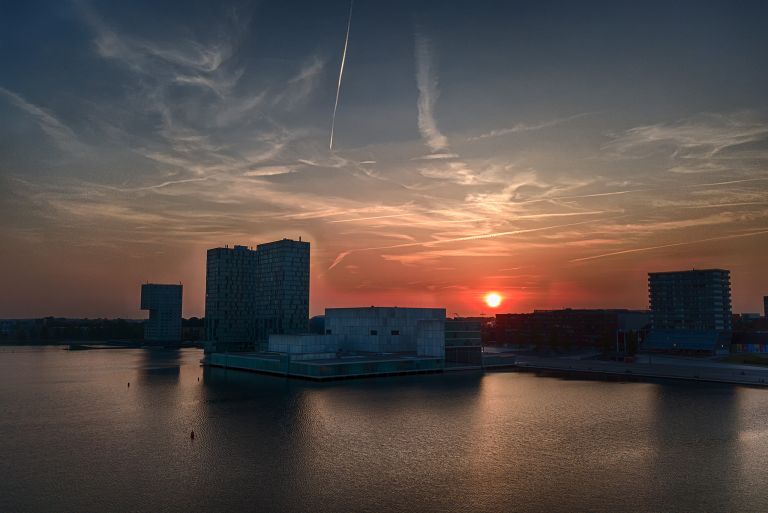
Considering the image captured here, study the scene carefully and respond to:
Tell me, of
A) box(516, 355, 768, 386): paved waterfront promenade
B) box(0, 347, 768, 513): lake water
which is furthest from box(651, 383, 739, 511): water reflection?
box(516, 355, 768, 386): paved waterfront promenade

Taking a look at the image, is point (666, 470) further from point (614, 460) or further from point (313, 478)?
point (313, 478)

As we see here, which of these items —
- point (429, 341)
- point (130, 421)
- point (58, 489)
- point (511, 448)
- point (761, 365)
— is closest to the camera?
point (58, 489)

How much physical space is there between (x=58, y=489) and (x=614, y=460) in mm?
59920

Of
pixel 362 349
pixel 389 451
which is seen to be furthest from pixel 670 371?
pixel 389 451

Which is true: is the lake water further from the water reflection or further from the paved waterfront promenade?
the paved waterfront promenade

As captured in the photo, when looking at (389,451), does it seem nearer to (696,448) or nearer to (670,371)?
(696,448)

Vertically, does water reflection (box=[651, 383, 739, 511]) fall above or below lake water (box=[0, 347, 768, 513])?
above

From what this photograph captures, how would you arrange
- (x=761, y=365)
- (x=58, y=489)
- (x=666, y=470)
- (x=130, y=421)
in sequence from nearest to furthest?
(x=58, y=489), (x=666, y=470), (x=130, y=421), (x=761, y=365)

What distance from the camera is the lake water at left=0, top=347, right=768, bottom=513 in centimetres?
5353

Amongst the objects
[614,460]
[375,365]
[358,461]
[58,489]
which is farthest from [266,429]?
[375,365]

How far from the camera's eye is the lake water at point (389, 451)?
2108 inches

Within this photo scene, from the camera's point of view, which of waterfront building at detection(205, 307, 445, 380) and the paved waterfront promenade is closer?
the paved waterfront promenade

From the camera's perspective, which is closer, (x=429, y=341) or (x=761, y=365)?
(x=429, y=341)

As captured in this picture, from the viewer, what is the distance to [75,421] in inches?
3684
